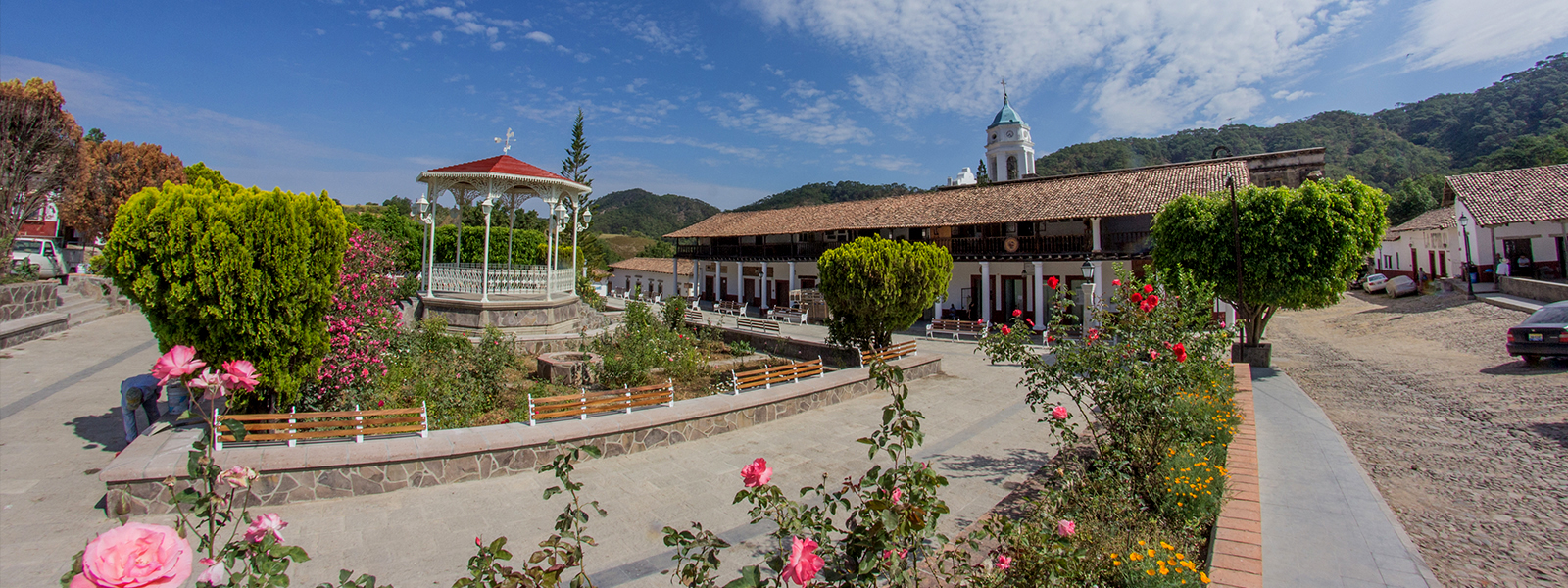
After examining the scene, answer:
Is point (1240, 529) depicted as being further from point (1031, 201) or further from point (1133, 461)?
point (1031, 201)

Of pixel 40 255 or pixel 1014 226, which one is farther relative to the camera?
pixel 1014 226

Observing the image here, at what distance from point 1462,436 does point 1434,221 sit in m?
30.3

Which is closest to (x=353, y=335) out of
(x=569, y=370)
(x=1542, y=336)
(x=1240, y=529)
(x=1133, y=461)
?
(x=569, y=370)

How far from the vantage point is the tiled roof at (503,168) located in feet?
44.7

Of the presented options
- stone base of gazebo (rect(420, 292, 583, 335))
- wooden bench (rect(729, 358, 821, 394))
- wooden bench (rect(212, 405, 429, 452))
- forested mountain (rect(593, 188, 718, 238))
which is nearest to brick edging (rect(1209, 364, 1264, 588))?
wooden bench (rect(729, 358, 821, 394))

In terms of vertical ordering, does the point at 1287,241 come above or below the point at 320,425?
above

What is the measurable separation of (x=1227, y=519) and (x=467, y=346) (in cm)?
964

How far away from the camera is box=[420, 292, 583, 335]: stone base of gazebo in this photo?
505 inches

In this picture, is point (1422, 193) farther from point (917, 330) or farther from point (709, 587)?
point (709, 587)

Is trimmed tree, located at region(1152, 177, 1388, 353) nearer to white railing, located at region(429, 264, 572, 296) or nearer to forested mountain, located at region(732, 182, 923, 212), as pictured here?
white railing, located at region(429, 264, 572, 296)

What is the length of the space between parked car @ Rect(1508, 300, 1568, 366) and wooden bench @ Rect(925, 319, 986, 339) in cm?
1020

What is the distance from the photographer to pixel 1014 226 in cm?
2055

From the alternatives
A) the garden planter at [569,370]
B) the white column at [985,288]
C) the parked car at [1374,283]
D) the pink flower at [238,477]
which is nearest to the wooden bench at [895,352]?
the garden planter at [569,370]

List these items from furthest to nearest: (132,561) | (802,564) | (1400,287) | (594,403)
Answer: (1400,287) → (594,403) → (802,564) → (132,561)
